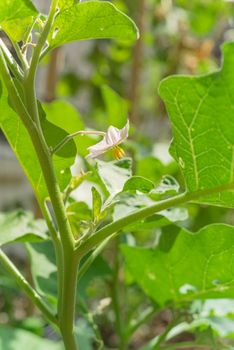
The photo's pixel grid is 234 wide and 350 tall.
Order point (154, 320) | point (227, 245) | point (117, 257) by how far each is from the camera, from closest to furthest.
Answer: point (227, 245) < point (117, 257) < point (154, 320)

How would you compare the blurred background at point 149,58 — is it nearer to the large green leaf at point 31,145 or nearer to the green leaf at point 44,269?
the green leaf at point 44,269

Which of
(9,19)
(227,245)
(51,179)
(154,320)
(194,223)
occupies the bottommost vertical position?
(154,320)

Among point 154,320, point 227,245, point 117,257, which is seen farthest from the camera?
point 154,320

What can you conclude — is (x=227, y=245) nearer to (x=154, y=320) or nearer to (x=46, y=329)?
(x=46, y=329)

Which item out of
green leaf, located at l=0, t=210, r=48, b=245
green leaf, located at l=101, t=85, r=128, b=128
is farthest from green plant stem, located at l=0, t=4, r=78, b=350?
green leaf, located at l=101, t=85, r=128, b=128

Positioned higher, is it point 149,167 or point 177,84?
point 177,84

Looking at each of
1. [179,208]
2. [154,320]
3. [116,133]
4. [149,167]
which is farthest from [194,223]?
[116,133]

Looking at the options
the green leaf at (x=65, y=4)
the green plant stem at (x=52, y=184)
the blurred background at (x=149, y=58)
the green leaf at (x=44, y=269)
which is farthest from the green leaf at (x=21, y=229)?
the blurred background at (x=149, y=58)

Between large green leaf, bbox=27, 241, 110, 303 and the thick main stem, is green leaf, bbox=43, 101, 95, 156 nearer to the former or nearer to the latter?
large green leaf, bbox=27, 241, 110, 303
